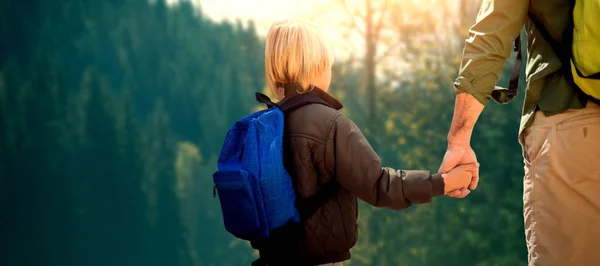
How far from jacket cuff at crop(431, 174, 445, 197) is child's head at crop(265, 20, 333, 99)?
1.30ft

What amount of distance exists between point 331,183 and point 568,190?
600 millimetres

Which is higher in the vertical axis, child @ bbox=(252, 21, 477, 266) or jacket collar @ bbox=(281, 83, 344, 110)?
jacket collar @ bbox=(281, 83, 344, 110)

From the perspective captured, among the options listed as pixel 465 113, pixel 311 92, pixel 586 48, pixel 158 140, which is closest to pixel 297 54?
pixel 311 92

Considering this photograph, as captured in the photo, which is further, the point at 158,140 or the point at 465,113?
the point at 158,140

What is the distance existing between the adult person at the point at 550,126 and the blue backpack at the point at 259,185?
492mm

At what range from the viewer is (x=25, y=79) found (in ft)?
16.9

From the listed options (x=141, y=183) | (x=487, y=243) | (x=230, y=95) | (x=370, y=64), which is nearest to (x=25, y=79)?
(x=141, y=183)

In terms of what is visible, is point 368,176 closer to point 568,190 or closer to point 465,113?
point 465,113

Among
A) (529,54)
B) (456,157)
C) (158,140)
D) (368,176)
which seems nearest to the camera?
(529,54)

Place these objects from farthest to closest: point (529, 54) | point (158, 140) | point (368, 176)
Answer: point (158, 140)
point (368, 176)
point (529, 54)

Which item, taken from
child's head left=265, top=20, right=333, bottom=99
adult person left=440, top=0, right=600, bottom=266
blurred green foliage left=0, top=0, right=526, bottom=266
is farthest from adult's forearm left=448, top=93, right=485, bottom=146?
blurred green foliage left=0, top=0, right=526, bottom=266

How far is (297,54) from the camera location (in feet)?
6.64

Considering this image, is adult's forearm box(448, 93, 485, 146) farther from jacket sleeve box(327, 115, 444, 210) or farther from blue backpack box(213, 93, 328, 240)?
blue backpack box(213, 93, 328, 240)

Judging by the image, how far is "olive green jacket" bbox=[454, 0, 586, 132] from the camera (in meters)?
1.68
